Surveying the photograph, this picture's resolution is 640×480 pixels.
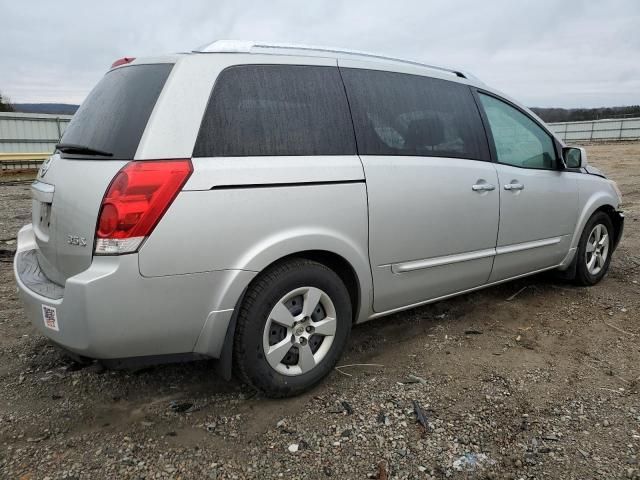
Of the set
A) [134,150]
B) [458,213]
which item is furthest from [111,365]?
[458,213]

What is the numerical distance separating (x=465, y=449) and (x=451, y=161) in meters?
1.74

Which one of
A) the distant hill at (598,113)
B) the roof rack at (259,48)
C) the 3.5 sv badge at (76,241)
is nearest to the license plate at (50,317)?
the 3.5 sv badge at (76,241)

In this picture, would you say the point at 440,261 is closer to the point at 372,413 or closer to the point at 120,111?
the point at 372,413

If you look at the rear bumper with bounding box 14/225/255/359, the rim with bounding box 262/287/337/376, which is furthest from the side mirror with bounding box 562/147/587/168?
the rear bumper with bounding box 14/225/255/359

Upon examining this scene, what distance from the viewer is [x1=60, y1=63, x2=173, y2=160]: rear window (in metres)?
2.36

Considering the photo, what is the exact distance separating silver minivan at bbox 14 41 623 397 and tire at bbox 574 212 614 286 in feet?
4.83

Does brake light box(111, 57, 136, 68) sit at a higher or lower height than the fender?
higher

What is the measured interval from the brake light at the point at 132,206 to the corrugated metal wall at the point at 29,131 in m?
17.4

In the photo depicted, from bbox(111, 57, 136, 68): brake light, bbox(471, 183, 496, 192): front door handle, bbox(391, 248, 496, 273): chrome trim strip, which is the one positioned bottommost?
bbox(391, 248, 496, 273): chrome trim strip

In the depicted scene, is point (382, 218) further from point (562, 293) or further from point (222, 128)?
point (562, 293)

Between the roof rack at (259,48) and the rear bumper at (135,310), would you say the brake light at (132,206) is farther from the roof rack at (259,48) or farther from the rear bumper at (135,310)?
the roof rack at (259,48)

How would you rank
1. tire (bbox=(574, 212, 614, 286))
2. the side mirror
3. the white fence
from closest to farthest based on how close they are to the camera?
the side mirror < tire (bbox=(574, 212, 614, 286)) < the white fence

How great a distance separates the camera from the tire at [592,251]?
4.54 meters

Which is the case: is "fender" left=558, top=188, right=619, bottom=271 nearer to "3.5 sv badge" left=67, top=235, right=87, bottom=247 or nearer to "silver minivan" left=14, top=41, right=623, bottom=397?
"silver minivan" left=14, top=41, right=623, bottom=397
